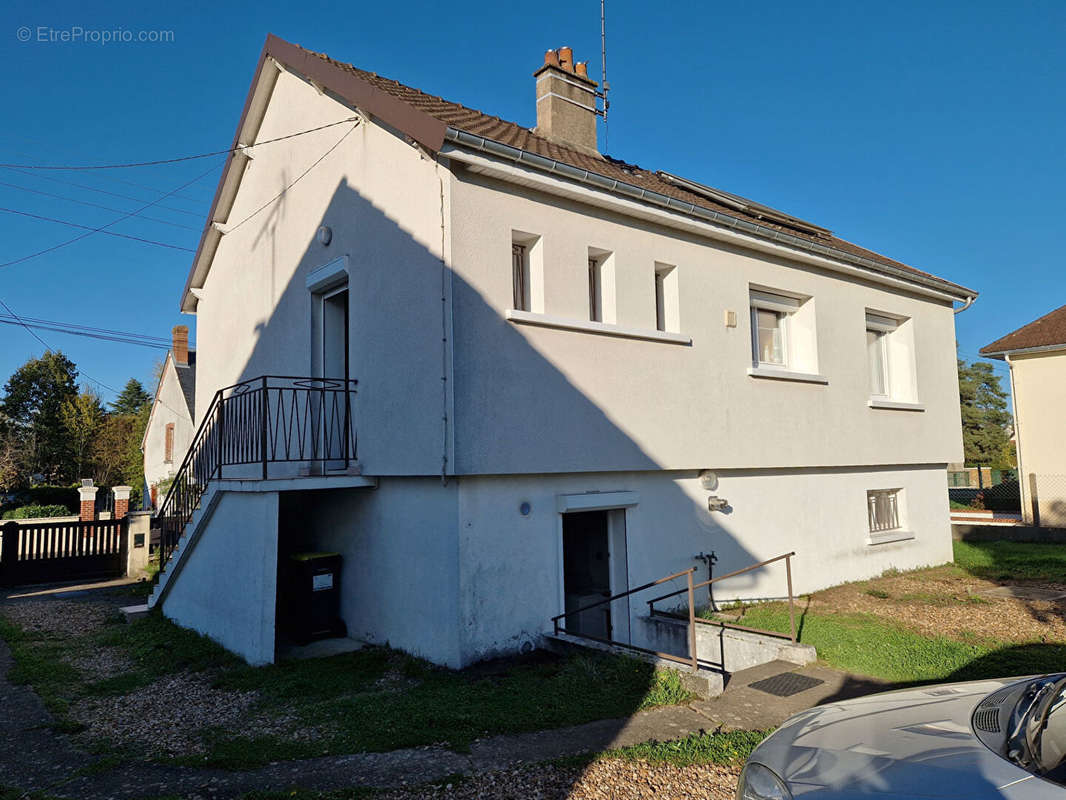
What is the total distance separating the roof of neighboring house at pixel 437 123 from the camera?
7.24m

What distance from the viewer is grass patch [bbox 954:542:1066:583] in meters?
11.2

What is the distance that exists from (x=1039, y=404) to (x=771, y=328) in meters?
13.9

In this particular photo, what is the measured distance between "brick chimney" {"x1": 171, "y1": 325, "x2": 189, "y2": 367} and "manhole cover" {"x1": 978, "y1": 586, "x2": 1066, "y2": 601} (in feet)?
94.1

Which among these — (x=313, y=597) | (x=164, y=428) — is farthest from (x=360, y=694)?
(x=164, y=428)

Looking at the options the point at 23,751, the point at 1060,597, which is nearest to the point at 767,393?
the point at 1060,597

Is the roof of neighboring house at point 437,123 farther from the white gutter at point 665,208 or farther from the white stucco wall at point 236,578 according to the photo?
the white stucco wall at point 236,578

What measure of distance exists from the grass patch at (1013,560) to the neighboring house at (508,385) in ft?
3.67

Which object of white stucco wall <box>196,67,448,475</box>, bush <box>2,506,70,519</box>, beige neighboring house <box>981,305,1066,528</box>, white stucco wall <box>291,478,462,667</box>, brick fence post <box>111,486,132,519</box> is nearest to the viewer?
white stucco wall <box>291,478,462,667</box>

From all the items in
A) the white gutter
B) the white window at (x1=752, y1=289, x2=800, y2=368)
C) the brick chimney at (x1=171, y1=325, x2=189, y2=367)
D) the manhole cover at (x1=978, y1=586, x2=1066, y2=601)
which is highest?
the brick chimney at (x1=171, y1=325, x2=189, y2=367)

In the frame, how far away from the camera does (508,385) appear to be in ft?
23.9

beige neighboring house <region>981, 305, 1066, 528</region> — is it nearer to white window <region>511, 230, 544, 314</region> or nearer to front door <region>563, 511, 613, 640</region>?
front door <region>563, 511, 613, 640</region>

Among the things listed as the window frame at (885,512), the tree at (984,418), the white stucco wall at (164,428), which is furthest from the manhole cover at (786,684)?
the tree at (984,418)

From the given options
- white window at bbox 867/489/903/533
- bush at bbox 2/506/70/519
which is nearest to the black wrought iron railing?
white window at bbox 867/489/903/533

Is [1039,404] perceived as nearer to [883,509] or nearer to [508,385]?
[883,509]
